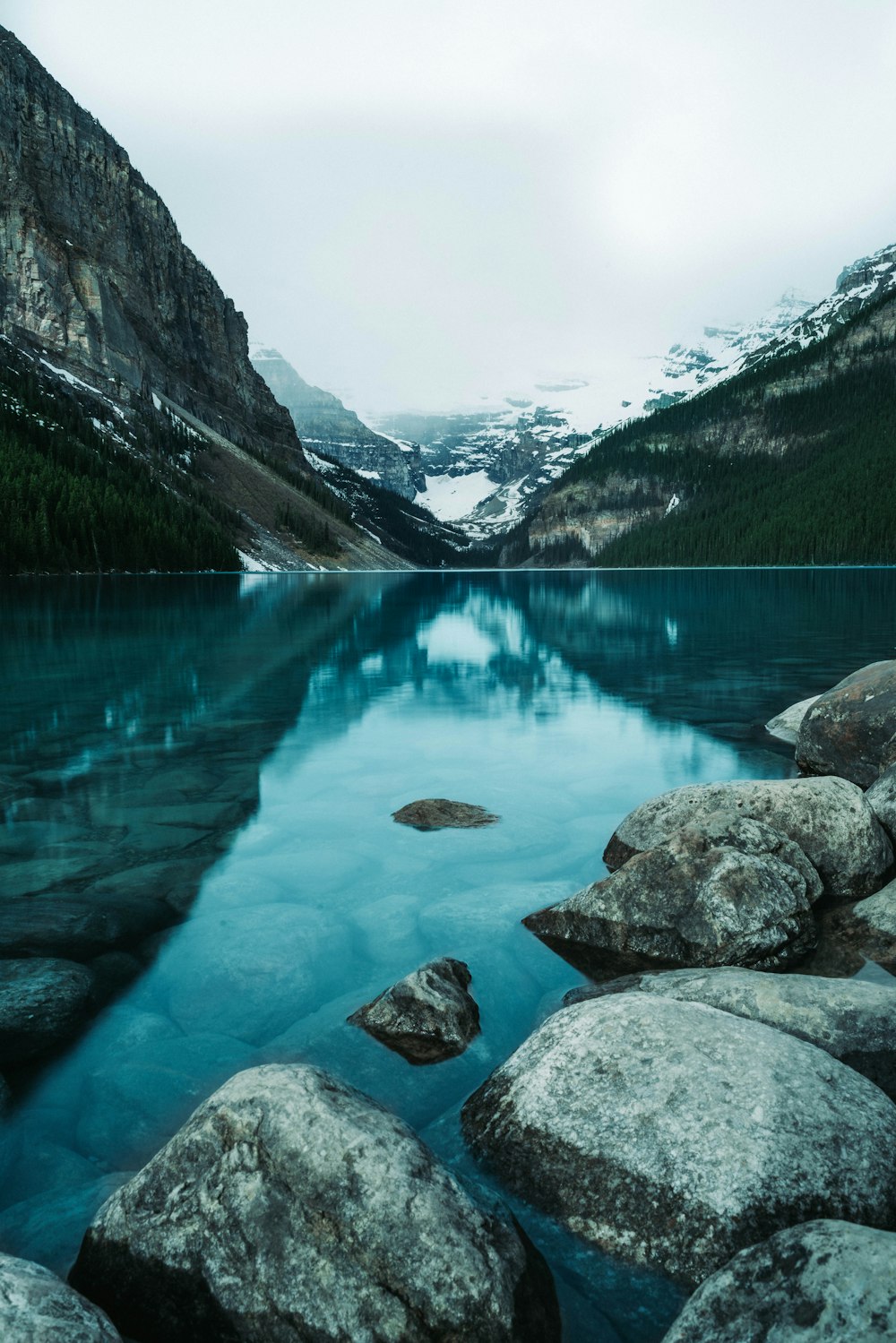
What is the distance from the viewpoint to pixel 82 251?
162 meters

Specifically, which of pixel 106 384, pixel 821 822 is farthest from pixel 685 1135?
pixel 106 384

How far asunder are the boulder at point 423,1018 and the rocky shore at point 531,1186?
0.02 m

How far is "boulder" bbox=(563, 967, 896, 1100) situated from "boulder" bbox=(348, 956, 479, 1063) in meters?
1.65

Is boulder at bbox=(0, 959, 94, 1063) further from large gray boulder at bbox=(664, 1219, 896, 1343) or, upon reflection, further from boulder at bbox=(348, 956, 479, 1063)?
large gray boulder at bbox=(664, 1219, 896, 1343)

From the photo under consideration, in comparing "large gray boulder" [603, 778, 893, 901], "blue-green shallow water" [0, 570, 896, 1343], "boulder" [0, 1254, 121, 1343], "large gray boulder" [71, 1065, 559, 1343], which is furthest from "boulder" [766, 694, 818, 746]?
"boulder" [0, 1254, 121, 1343]

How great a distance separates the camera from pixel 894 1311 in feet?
9.95

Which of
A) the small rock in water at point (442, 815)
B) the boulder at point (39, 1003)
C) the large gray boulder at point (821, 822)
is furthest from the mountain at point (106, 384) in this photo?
the large gray boulder at point (821, 822)

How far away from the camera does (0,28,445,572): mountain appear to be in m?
110

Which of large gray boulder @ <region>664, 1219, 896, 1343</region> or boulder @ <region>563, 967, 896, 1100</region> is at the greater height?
large gray boulder @ <region>664, 1219, 896, 1343</region>

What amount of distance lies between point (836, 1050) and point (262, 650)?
30.5m

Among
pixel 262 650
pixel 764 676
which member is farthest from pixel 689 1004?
pixel 262 650

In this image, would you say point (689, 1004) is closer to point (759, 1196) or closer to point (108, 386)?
point (759, 1196)

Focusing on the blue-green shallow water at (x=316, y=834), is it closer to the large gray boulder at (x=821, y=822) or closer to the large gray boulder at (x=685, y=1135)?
the large gray boulder at (x=685, y=1135)

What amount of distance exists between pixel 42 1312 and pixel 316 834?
857 cm
